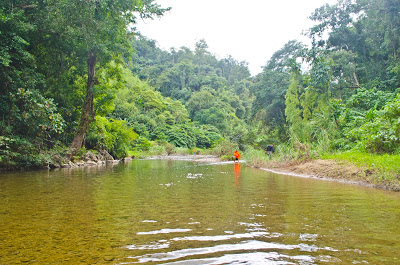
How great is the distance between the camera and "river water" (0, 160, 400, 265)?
102 inches

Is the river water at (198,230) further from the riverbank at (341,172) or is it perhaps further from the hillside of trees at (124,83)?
the hillside of trees at (124,83)

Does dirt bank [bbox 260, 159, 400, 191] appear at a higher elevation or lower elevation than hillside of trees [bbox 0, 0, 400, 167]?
lower

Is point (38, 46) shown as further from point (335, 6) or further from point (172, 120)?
point (172, 120)

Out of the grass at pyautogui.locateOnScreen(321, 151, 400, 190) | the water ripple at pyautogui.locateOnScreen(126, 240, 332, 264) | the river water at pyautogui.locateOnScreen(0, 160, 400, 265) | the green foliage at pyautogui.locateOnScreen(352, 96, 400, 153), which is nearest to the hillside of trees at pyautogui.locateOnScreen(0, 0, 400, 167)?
the green foliage at pyautogui.locateOnScreen(352, 96, 400, 153)

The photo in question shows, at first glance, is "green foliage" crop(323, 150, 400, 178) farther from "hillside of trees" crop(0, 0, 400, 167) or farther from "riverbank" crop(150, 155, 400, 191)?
"hillside of trees" crop(0, 0, 400, 167)

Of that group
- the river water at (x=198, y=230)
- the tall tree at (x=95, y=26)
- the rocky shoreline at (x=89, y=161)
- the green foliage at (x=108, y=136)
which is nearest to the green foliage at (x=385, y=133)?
the river water at (x=198, y=230)

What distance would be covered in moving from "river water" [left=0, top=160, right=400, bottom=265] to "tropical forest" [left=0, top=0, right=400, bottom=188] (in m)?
4.49

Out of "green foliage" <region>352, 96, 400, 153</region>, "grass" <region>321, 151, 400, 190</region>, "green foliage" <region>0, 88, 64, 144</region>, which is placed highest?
"green foliage" <region>0, 88, 64, 144</region>

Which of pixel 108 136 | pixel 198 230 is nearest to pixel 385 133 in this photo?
pixel 198 230

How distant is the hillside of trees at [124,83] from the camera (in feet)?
41.4

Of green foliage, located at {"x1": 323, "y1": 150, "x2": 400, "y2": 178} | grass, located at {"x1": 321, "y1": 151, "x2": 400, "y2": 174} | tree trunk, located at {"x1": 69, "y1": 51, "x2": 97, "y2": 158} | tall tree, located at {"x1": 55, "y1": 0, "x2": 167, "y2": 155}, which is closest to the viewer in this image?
green foliage, located at {"x1": 323, "y1": 150, "x2": 400, "y2": 178}

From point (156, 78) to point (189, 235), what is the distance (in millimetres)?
73582

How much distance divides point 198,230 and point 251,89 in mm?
27407

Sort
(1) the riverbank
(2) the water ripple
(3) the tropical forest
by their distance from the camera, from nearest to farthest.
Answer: (2) the water ripple, (1) the riverbank, (3) the tropical forest
